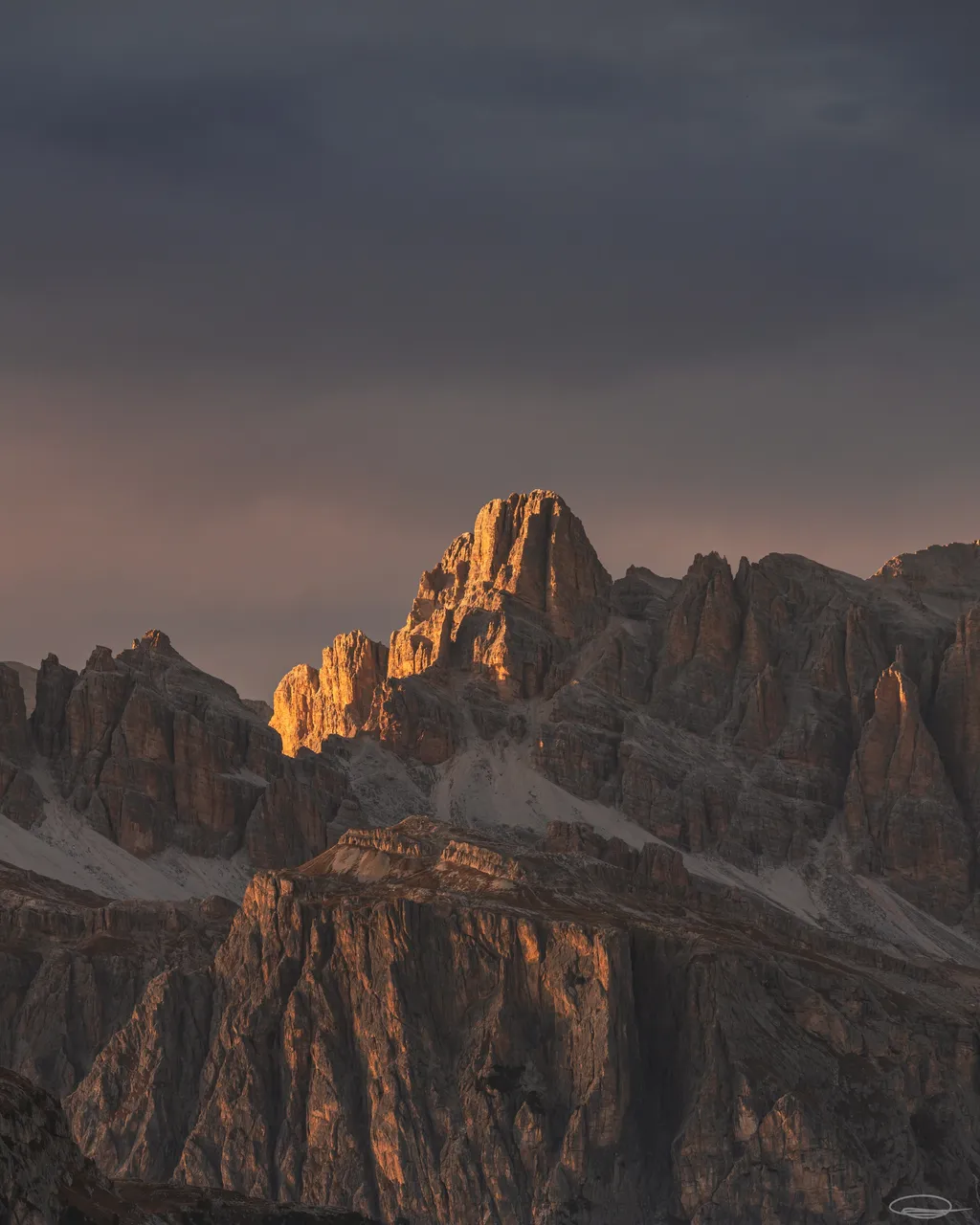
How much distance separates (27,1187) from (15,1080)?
11968 mm

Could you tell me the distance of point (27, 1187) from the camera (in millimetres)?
186500

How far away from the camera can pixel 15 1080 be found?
197000 mm
